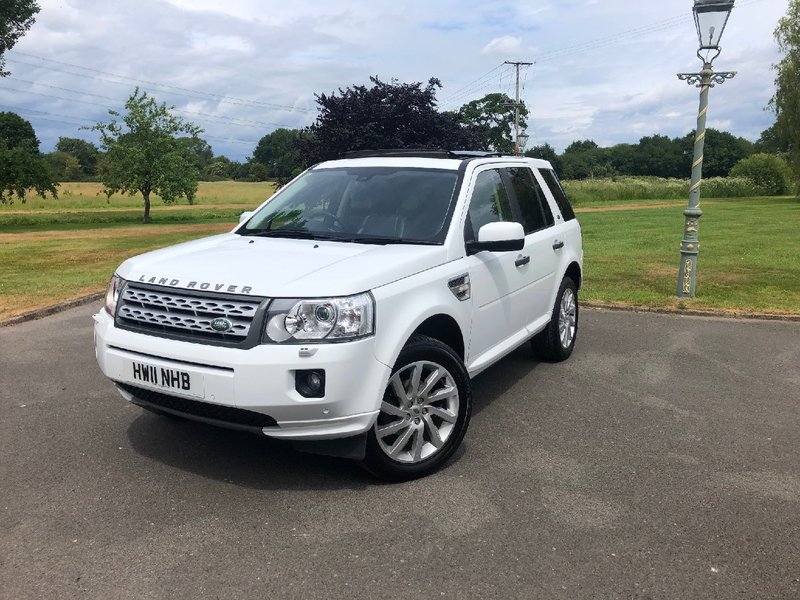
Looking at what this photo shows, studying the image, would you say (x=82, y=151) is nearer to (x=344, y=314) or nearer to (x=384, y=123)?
(x=384, y=123)

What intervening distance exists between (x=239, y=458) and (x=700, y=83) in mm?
8114

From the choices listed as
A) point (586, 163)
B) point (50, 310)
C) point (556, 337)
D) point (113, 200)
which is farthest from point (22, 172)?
point (586, 163)

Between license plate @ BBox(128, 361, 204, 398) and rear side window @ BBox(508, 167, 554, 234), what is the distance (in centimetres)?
299

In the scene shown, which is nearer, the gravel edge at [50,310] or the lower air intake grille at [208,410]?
the lower air intake grille at [208,410]

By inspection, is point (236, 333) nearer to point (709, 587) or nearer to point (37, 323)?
point (709, 587)

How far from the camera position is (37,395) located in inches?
210

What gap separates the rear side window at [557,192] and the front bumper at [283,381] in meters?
3.42

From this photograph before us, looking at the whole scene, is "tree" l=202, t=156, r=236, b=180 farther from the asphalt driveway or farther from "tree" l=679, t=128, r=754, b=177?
the asphalt driveway

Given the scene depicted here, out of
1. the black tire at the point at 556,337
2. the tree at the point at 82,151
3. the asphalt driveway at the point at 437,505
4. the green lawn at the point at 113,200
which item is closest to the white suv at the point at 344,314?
the asphalt driveway at the point at 437,505

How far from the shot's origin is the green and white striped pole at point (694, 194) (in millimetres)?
9023

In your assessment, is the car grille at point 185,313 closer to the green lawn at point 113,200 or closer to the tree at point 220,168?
the green lawn at point 113,200

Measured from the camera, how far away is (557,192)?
641cm

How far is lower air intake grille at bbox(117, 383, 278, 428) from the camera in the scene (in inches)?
133

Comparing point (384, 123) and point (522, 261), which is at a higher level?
point (384, 123)
